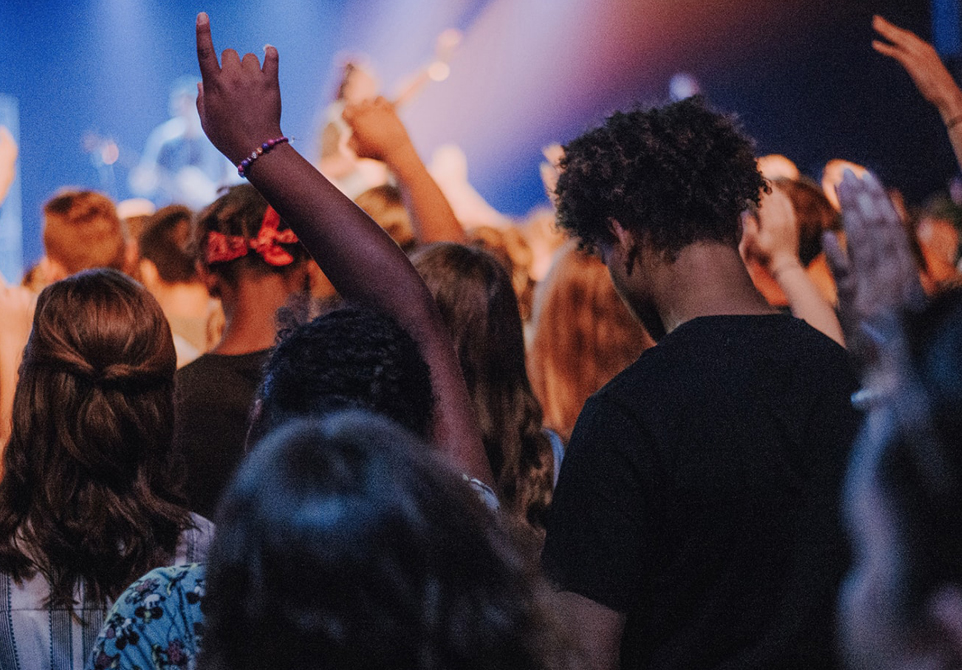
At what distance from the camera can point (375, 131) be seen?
2736mm

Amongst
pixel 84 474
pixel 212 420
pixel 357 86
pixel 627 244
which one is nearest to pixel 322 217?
pixel 627 244

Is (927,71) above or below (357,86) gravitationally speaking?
below

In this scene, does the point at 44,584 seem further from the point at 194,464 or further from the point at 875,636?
the point at 875,636

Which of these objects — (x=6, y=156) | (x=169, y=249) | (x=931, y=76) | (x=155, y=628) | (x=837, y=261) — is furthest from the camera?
(x=169, y=249)

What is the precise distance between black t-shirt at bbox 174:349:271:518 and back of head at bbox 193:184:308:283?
270mm

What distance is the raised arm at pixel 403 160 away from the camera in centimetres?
273

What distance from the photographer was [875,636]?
723 mm

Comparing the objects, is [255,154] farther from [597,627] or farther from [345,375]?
[597,627]

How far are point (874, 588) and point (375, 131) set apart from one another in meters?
2.21

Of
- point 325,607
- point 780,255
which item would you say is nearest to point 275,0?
point 780,255

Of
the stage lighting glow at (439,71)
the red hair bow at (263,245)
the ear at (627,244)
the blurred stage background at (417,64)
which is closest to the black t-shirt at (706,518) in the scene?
the ear at (627,244)

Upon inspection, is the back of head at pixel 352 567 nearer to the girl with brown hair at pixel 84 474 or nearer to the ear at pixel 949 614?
the ear at pixel 949 614

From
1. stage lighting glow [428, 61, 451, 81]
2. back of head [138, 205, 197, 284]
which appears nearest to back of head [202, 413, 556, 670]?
back of head [138, 205, 197, 284]

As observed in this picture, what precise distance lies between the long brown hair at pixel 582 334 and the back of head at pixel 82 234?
1672 millimetres
